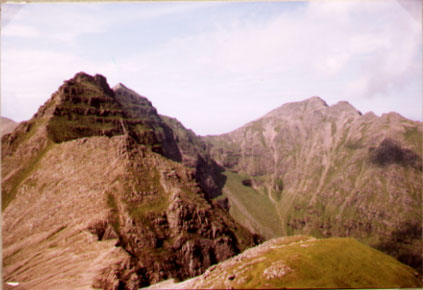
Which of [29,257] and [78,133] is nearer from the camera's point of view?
[29,257]

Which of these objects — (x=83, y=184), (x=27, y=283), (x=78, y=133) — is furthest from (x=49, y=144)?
(x=27, y=283)

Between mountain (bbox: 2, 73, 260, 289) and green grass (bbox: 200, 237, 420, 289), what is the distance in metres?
37.4

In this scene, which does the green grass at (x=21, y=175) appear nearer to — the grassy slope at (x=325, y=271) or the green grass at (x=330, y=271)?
the grassy slope at (x=325, y=271)

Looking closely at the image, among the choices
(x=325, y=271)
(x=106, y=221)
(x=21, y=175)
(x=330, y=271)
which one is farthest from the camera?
(x=21, y=175)

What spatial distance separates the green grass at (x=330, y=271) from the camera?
26031 millimetres

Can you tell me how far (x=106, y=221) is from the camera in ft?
244

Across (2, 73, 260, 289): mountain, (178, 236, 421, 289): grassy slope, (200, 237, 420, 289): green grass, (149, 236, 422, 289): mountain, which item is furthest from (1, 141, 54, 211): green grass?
(200, 237, 420, 289): green grass

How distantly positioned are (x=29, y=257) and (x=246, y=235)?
5827 centimetres

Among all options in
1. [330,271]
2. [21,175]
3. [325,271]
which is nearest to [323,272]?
[325,271]

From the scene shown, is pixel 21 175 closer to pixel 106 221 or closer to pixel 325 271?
pixel 106 221

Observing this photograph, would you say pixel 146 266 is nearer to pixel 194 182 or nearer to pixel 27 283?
pixel 27 283

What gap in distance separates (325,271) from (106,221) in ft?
196

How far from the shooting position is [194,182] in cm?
9719

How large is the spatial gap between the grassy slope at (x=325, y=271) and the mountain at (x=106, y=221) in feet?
121
